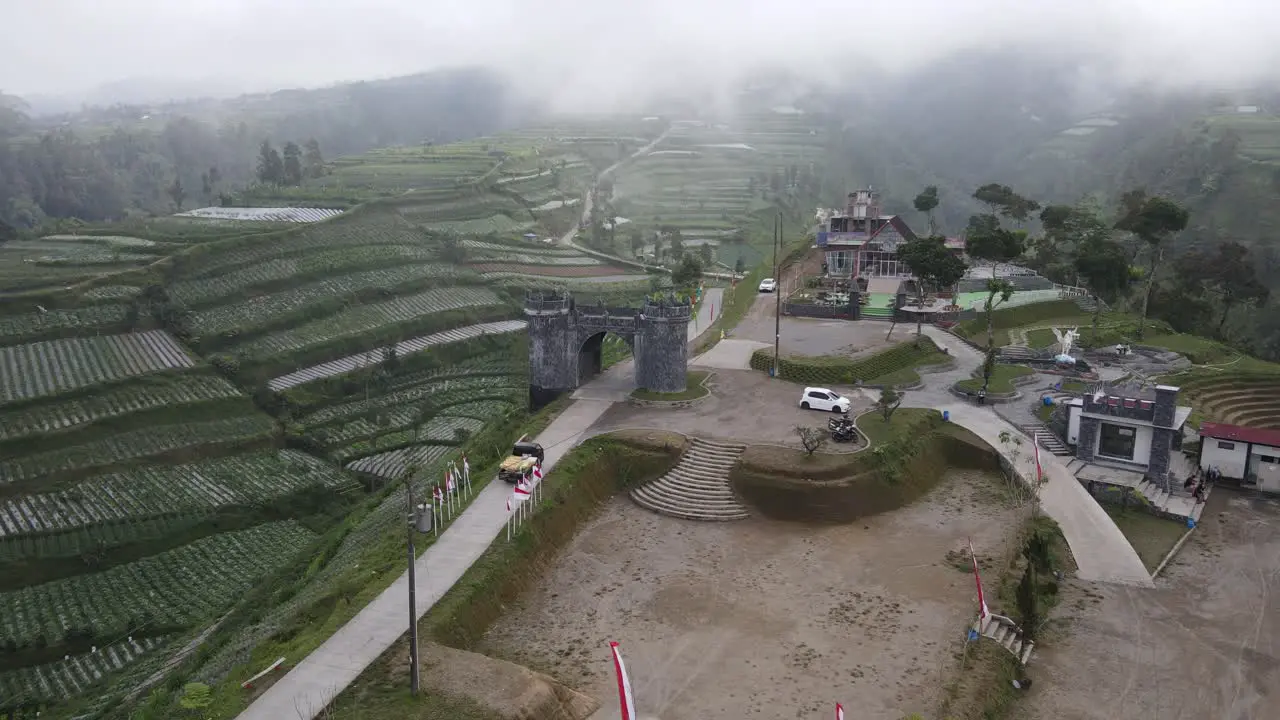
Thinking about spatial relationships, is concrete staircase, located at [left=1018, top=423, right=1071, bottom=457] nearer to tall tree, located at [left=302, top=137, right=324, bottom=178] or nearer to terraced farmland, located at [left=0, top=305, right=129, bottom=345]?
terraced farmland, located at [left=0, top=305, right=129, bottom=345]

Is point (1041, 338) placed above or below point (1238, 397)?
above

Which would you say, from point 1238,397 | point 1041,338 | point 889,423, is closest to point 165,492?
point 889,423

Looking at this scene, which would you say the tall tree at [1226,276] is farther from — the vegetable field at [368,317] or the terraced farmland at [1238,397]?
the vegetable field at [368,317]

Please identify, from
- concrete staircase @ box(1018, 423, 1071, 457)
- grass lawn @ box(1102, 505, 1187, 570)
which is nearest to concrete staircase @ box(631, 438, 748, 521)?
concrete staircase @ box(1018, 423, 1071, 457)

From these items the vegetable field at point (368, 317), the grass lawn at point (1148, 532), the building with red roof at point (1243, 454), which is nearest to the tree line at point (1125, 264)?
the building with red roof at point (1243, 454)

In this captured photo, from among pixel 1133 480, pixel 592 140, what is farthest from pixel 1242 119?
pixel 1133 480

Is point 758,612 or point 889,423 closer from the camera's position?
point 758,612

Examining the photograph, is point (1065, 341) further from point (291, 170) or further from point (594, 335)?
point (291, 170)
